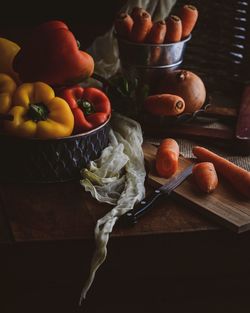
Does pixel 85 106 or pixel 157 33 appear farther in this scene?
pixel 157 33

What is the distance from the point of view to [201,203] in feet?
3.74

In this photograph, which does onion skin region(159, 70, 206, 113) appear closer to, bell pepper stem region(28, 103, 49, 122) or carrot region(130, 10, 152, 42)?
carrot region(130, 10, 152, 42)

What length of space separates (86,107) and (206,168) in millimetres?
271

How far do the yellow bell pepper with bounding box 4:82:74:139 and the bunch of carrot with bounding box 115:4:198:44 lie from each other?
1.29 feet

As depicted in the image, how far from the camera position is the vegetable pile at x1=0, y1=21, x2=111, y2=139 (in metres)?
1.14

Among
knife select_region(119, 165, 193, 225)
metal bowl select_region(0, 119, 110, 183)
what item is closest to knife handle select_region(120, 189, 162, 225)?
knife select_region(119, 165, 193, 225)

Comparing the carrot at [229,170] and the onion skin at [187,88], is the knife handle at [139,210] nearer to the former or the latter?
the carrot at [229,170]

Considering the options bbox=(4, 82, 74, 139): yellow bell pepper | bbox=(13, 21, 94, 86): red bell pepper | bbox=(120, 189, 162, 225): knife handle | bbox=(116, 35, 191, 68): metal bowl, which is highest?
bbox=(13, 21, 94, 86): red bell pepper

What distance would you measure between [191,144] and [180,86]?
0.15 meters

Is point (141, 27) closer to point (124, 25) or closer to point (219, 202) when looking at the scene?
point (124, 25)

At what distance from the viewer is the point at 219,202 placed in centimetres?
115

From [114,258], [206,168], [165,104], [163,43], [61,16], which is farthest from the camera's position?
[61,16]

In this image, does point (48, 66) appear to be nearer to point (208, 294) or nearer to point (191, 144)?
point (191, 144)

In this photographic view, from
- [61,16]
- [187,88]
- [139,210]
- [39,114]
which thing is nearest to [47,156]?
[39,114]
